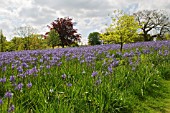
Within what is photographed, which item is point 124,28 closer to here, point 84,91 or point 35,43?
point 84,91

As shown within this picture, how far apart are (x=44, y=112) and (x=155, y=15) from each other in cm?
4586

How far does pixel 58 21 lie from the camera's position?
1657 inches

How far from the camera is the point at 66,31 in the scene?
41.7 m

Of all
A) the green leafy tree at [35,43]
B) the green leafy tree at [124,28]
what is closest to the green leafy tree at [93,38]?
the green leafy tree at [35,43]

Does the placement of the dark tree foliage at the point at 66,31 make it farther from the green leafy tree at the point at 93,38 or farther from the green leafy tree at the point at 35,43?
the green leafy tree at the point at 93,38

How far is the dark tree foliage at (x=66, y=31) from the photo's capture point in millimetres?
40938

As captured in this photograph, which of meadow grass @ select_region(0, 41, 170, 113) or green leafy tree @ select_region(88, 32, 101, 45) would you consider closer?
meadow grass @ select_region(0, 41, 170, 113)

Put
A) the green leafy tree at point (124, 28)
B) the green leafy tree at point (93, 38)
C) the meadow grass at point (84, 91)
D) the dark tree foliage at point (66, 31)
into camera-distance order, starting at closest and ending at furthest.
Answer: the meadow grass at point (84, 91) → the green leafy tree at point (124, 28) → the dark tree foliage at point (66, 31) → the green leafy tree at point (93, 38)

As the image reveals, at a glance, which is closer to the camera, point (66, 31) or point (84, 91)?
point (84, 91)

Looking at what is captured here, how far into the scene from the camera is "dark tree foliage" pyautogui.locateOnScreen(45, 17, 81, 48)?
40.9m

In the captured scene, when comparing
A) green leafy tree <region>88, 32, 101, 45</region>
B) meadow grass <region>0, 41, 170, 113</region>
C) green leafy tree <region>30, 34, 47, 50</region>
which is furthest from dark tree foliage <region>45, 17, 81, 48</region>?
meadow grass <region>0, 41, 170, 113</region>

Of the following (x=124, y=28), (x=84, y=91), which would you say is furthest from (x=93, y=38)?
(x=84, y=91)

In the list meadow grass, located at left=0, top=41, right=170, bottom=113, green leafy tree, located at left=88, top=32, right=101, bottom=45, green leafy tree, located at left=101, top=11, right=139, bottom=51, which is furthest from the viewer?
green leafy tree, located at left=88, top=32, right=101, bottom=45

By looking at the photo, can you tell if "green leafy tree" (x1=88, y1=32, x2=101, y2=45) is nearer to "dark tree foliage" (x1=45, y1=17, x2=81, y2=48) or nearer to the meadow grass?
"dark tree foliage" (x1=45, y1=17, x2=81, y2=48)
